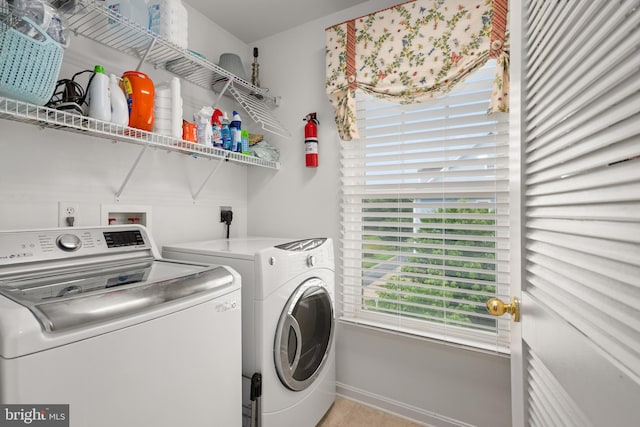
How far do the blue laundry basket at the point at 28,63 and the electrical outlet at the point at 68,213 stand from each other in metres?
0.59

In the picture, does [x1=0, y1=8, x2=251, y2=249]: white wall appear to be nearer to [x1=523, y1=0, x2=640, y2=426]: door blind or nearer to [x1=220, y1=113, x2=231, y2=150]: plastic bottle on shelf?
[x1=220, y1=113, x2=231, y2=150]: plastic bottle on shelf

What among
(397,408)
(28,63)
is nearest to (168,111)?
(28,63)

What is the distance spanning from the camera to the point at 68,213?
4.82 feet

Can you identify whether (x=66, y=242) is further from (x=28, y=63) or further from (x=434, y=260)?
(x=434, y=260)

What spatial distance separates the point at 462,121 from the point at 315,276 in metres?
1.25

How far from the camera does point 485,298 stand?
1.77m

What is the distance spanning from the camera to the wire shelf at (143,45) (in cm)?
133

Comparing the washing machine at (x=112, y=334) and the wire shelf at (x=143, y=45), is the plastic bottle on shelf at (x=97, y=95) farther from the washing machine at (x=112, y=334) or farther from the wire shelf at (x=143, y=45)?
the washing machine at (x=112, y=334)

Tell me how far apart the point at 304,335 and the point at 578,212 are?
4.70 feet

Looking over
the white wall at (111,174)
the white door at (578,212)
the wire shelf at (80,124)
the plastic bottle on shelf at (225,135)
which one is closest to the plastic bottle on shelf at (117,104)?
the wire shelf at (80,124)

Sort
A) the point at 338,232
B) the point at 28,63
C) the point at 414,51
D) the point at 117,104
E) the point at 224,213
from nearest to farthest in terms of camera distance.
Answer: the point at 28,63, the point at 117,104, the point at 414,51, the point at 338,232, the point at 224,213

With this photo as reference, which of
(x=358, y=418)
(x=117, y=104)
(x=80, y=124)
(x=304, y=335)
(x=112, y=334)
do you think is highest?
(x=117, y=104)

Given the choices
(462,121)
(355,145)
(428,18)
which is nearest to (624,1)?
(462,121)

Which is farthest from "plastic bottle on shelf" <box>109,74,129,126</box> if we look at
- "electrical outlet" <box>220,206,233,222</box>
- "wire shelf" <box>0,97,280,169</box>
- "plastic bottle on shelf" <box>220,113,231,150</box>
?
"electrical outlet" <box>220,206,233,222</box>
